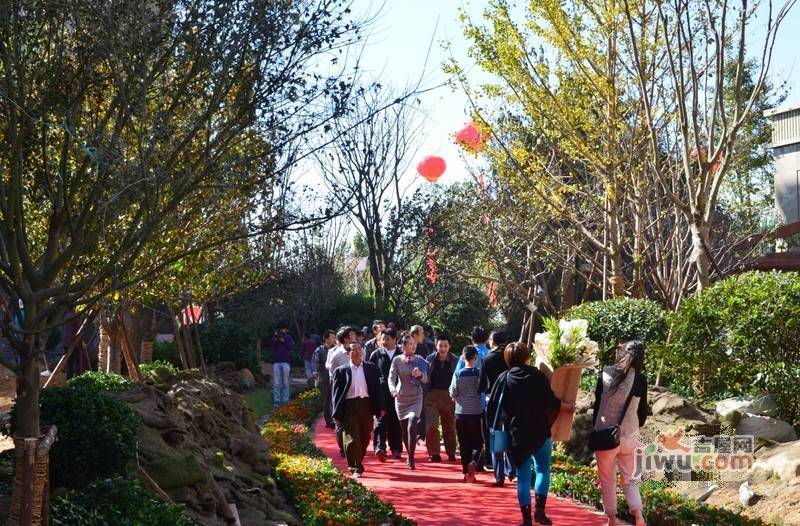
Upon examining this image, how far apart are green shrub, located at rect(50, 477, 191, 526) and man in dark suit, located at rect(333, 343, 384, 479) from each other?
5.40 m

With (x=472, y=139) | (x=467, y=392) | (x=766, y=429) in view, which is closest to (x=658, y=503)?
(x=766, y=429)

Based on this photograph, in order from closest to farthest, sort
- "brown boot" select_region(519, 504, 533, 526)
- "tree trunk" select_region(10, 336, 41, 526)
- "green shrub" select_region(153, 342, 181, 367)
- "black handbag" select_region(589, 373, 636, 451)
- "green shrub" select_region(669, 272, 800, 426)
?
"tree trunk" select_region(10, 336, 41, 526), "black handbag" select_region(589, 373, 636, 451), "brown boot" select_region(519, 504, 533, 526), "green shrub" select_region(669, 272, 800, 426), "green shrub" select_region(153, 342, 181, 367)

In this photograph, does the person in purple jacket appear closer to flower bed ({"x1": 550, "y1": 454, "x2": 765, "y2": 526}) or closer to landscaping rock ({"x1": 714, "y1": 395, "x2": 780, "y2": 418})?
flower bed ({"x1": 550, "y1": 454, "x2": 765, "y2": 526})

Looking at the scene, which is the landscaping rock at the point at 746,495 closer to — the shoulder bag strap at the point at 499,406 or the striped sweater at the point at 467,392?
the shoulder bag strap at the point at 499,406

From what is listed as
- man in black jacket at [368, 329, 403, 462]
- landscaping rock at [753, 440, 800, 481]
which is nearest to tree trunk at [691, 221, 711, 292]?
landscaping rock at [753, 440, 800, 481]

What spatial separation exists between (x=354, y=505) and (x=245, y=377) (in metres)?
17.8

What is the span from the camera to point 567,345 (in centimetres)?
988

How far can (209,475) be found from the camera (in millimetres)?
9641

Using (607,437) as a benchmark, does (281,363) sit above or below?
above

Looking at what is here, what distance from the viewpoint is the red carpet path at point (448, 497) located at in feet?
34.0

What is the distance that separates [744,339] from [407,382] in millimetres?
4346

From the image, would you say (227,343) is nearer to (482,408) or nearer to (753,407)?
(482,408)

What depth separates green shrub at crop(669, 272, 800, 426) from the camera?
42.1ft

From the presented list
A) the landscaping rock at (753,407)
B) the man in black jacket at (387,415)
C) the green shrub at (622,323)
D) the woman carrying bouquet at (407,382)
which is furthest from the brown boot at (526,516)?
the green shrub at (622,323)
